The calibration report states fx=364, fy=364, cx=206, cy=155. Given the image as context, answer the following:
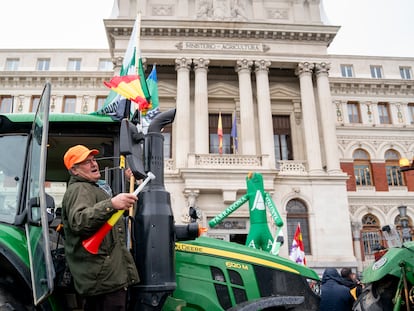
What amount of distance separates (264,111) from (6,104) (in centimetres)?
1852

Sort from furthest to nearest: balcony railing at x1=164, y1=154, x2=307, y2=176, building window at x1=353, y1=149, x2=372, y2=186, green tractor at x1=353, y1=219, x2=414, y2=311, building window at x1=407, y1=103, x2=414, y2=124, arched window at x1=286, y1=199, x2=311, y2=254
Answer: building window at x1=407, y1=103, x2=414, y2=124 → building window at x1=353, y1=149, x2=372, y2=186 → arched window at x1=286, y1=199, x2=311, y2=254 → balcony railing at x1=164, y1=154, x2=307, y2=176 → green tractor at x1=353, y1=219, x2=414, y2=311

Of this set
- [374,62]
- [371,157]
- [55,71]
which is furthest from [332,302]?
[374,62]

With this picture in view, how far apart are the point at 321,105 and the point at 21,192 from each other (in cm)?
2045

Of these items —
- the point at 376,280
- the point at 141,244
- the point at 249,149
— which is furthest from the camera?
the point at 249,149

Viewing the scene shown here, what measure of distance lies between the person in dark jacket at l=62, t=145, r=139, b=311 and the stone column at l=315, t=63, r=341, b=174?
18901 millimetres

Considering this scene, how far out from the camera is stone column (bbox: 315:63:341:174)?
66.7 ft

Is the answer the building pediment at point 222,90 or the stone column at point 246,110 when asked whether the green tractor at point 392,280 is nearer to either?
the stone column at point 246,110

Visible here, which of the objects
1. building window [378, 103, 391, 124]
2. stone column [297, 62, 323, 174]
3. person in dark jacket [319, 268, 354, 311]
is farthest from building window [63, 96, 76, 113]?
person in dark jacket [319, 268, 354, 311]

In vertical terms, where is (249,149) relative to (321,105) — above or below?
below

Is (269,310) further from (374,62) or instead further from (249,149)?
(374,62)

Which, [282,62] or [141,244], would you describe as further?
[282,62]

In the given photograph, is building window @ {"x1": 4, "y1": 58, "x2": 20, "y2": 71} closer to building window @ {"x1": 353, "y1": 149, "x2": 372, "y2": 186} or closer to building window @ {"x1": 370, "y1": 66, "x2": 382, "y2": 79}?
building window @ {"x1": 353, "y1": 149, "x2": 372, "y2": 186}

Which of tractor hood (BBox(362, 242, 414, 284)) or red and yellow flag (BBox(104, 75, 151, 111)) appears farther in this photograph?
red and yellow flag (BBox(104, 75, 151, 111))

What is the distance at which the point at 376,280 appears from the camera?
425 centimetres
